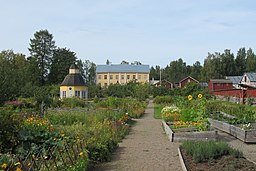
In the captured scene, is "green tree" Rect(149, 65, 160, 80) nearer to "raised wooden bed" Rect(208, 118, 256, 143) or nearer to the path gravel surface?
"raised wooden bed" Rect(208, 118, 256, 143)

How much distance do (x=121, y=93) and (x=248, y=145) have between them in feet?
122

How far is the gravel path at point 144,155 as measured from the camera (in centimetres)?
816

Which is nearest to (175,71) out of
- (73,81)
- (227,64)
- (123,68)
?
(227,64)

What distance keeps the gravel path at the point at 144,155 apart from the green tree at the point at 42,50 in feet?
180

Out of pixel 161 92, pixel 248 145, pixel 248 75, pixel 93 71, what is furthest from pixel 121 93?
pixel 93 71

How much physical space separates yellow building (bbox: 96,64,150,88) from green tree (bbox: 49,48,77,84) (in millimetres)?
13370

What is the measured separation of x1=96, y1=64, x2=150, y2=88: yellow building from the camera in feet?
255

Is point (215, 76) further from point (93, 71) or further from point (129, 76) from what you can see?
point (93, 71)

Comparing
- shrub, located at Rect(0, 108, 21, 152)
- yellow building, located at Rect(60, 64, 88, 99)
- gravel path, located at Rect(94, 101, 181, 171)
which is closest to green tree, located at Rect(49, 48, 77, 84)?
yellow building, located at Rect(60, 64, 88, 99)

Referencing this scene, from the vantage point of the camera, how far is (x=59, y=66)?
66.3m

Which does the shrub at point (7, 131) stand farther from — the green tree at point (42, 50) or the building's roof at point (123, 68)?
the building's roof at point (123, 68)

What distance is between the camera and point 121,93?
48.2 metres

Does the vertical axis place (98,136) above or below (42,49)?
below

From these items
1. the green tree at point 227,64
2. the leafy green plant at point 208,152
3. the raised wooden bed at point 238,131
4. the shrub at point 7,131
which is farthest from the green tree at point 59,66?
the leafy green plant at point 208,152
